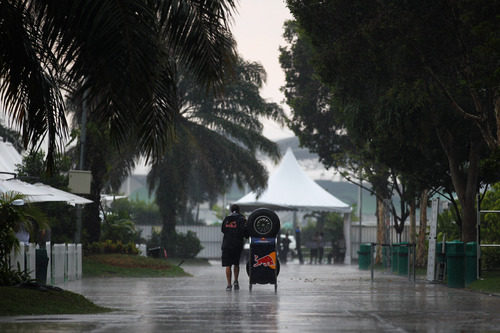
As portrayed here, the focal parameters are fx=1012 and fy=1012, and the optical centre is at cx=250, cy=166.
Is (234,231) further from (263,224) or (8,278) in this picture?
Answer: (8,278)

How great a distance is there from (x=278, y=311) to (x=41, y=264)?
9341 mm

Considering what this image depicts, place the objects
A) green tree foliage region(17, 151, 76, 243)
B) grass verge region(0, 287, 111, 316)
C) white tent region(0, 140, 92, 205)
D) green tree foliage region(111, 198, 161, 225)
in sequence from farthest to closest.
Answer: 1. green tree foliage region(111, 198, 161, 225)
2. green tree foliage region(17, 151, 76, 243)
3. white tent region(0, 140, 92, 205)
4. grass verge region(0, 287, 111, 316)

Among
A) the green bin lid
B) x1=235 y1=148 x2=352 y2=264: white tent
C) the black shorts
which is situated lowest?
the black shorts

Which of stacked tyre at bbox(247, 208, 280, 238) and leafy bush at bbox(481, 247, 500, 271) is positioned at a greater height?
stacked tyre at bbox(247, 208, 280, 238)

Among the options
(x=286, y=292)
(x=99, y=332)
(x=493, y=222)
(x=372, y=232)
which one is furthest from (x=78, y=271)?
(x=372, y=232)

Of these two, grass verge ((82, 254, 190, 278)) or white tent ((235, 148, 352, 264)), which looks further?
white tent ((235, 148, 352, 264))

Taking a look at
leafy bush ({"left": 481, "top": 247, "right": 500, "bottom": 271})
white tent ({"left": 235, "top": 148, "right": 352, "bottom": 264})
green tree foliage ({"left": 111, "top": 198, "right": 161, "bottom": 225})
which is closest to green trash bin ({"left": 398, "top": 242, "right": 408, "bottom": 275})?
leafy bush ({"left": 481, "top": 247, "right": 500, "bottom": 271})

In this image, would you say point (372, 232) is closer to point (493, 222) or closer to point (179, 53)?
point (493, 222)

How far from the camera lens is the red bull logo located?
70.7ft

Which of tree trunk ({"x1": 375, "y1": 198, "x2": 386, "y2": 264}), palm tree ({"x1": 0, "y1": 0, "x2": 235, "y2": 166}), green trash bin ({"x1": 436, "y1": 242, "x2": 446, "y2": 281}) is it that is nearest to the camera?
palm tree ({"x1": 0, "y1": 0, "x2": 235, "y2": 166})

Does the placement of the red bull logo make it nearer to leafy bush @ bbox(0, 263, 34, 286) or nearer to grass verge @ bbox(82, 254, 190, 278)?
leafy bush @ bbox(0, 263, 34, 286)

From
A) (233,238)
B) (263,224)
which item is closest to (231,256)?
(233,238)

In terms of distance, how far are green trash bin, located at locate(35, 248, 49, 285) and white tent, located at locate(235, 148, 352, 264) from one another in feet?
90.2

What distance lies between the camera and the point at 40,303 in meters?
14.7
